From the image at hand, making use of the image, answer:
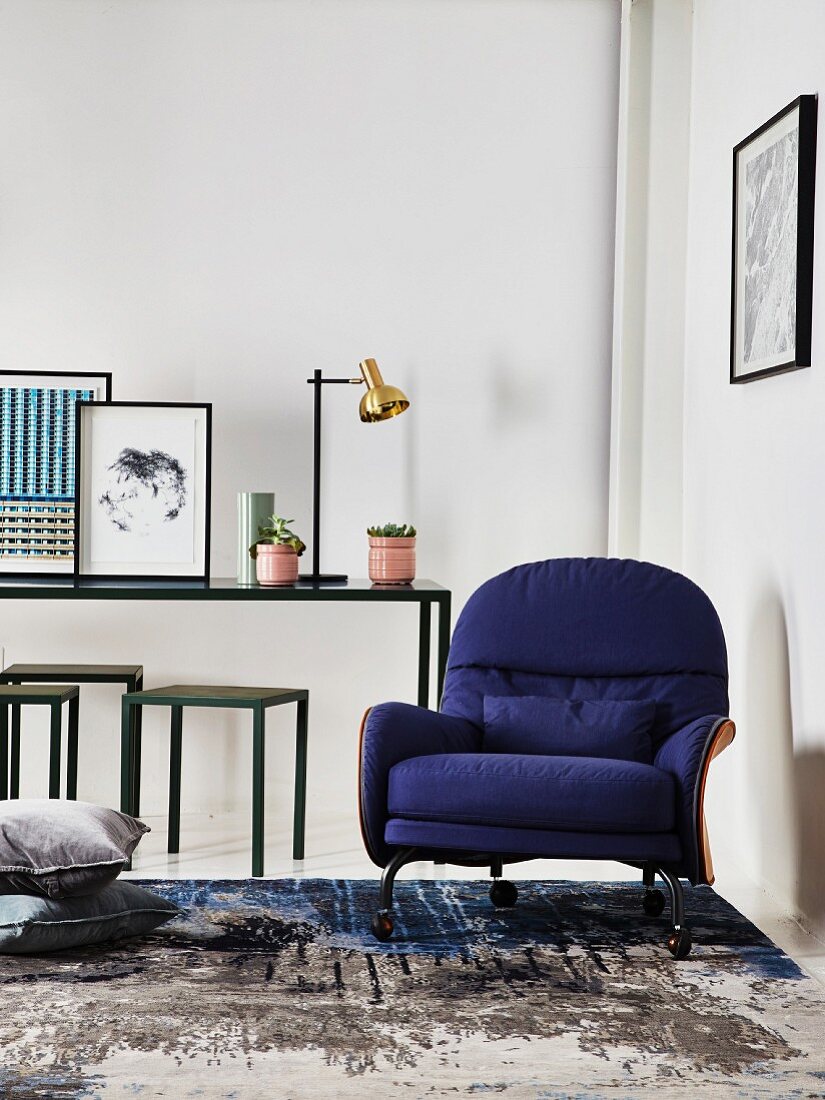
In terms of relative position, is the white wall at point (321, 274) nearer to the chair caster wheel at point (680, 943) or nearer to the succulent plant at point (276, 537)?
the succulent plant at point (276, 537)

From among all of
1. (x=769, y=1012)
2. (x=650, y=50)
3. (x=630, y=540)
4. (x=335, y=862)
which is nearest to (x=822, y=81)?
(x=650, y=50)

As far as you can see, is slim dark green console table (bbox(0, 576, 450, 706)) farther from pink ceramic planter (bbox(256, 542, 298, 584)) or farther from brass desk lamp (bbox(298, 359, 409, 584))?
brass desk lamp (bbox(298, 359, 409, 584))

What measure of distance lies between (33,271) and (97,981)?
252 centimetres

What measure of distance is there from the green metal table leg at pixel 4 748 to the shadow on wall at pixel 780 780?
209cm

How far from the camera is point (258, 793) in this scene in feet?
11.8

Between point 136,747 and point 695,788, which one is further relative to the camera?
point 136,747

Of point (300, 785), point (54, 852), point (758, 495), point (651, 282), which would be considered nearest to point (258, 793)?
point (300, 785)

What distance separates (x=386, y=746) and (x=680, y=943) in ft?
2.53

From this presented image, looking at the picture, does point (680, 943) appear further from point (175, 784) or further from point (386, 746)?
point (175, 784)

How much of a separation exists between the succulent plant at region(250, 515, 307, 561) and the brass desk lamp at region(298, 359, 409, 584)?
0.53 ft

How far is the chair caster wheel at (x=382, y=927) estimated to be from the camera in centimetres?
289

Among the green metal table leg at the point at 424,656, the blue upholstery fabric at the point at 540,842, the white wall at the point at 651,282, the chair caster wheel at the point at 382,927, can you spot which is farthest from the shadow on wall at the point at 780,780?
the chair caster wheel at the point at 382,927

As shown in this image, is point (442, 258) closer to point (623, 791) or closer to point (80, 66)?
point (80, 66)

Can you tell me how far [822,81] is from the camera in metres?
3.11
